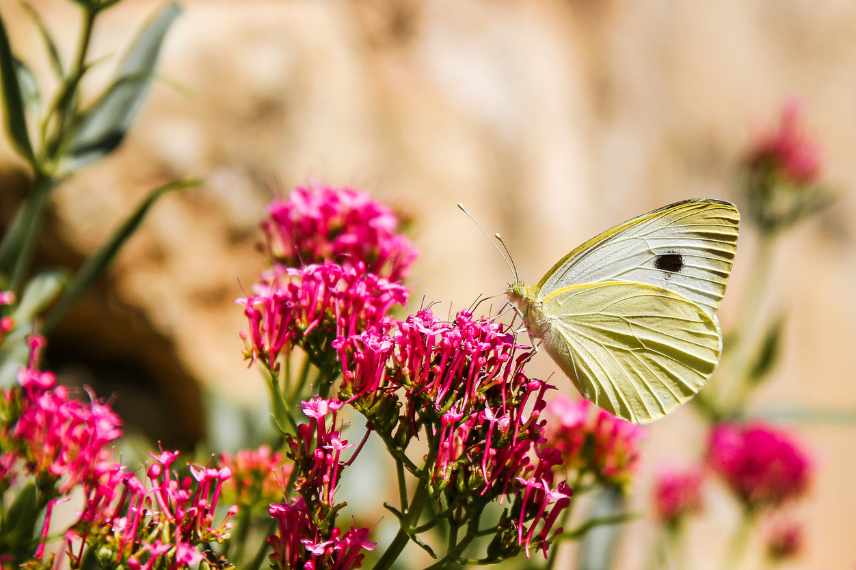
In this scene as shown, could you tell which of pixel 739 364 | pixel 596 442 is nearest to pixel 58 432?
pixel 596 442

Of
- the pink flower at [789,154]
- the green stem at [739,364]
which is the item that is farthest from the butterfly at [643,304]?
the pink flower at [789,154]

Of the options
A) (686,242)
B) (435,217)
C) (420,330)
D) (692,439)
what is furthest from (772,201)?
(420,330)

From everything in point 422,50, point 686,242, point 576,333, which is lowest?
point 576,333

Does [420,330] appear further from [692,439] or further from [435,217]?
[692,439]

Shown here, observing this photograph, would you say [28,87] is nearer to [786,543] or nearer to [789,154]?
[786,543]

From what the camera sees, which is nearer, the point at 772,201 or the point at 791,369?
the point at 772,201

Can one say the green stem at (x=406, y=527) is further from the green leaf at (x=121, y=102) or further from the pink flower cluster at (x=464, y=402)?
the green leaf at (x=121, y=102)
